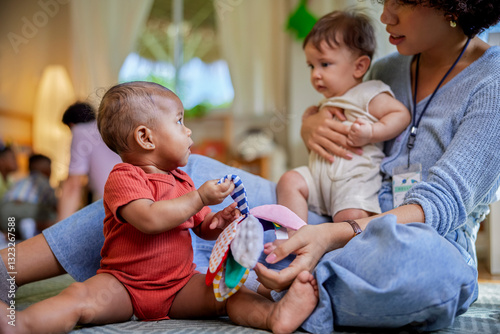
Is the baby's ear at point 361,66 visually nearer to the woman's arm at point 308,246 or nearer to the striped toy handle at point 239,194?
the woman's arm at point 308,246

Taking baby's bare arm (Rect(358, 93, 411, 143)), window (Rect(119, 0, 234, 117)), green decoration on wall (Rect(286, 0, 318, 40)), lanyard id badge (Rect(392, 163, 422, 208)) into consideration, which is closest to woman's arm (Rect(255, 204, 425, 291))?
lanyard id badge (Rect(392, 163, 422, 208))

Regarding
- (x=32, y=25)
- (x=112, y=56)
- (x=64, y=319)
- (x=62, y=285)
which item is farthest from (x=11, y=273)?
(x=32, y=25)

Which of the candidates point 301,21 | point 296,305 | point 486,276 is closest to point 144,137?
point 296,305

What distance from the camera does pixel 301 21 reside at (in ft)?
13.2

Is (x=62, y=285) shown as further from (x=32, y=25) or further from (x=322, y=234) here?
(x=32, y=25)

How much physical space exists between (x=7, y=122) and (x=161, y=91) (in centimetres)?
405

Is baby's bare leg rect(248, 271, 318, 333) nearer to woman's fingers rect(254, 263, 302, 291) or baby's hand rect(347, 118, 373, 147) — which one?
woman's fingers rect(254, 263, 302, 291)

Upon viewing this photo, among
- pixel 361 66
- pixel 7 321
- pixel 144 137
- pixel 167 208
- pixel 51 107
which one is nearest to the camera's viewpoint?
pixel 7 321

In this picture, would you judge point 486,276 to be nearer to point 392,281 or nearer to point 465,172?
point 465,172

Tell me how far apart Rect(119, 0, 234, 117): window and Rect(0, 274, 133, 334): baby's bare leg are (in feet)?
12.7

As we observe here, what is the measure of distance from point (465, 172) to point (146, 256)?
2.10 ft

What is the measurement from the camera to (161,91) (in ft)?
3.06

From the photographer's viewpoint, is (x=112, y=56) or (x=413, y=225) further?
(x=112, y=56)

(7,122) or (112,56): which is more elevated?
(112,56)
